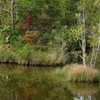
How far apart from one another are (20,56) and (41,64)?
199 centimetres

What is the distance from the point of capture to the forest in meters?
13.1

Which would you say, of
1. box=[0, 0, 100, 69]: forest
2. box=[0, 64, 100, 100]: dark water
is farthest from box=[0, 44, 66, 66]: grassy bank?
box=[0, 64, 100, 100]: dark water

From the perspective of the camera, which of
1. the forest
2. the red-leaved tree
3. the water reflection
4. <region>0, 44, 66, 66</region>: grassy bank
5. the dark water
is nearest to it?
the dark water

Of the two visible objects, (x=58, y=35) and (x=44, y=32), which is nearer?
(x=58, y=35)

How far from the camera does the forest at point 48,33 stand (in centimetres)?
1306

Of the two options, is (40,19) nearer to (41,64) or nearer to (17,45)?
(17,45)

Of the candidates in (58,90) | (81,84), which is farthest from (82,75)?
(58,90)

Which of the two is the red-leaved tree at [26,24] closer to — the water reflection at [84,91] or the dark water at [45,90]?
the dark water at [45,90]

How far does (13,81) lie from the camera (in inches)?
411

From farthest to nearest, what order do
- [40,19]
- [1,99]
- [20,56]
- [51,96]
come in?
[40,19] → [20,56] → [51,96] → [1,99]

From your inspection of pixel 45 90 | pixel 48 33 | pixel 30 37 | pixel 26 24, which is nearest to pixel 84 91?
pixel 45 90

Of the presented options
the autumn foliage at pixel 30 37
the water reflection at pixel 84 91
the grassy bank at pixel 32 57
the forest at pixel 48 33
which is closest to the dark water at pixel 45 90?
the water reflection at pixel 84 91

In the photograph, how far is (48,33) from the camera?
69.3 feet

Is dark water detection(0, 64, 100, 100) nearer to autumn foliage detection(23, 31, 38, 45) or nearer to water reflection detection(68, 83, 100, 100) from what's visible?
water reflection detection(68, 83, 100, 100)
